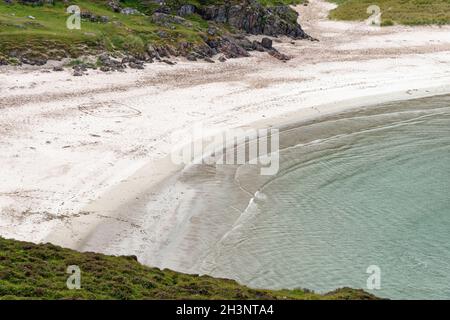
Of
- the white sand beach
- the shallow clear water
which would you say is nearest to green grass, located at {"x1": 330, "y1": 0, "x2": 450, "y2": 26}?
the white sand beach

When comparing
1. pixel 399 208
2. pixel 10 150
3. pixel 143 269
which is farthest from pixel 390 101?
pixel 143 269

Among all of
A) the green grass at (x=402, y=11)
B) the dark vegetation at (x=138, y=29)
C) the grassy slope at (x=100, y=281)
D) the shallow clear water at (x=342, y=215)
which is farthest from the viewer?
the green grass at (x=402, y=11)

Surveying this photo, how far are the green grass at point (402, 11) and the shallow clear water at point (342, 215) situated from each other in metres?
37.7

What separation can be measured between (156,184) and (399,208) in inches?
452

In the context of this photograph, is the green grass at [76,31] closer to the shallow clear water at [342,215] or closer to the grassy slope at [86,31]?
the grassy slope at [86,31]

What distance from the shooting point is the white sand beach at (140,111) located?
86.5 feet

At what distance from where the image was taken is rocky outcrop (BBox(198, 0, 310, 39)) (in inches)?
2472

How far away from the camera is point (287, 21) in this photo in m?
67.6

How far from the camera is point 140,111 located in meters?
40.5

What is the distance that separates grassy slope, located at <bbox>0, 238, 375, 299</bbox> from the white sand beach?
3.08 m

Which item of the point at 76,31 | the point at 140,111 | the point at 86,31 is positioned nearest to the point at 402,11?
the point at 86,31

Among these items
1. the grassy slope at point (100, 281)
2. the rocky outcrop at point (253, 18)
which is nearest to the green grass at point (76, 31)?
the rocky outcrop at point (253, 18)

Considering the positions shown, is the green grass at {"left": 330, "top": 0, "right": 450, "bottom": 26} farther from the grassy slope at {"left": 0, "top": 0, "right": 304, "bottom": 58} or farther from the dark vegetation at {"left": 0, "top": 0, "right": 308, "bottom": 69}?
the grassy slope at {"left": 0, "top": 0, "right": 304, "bottom": 58}

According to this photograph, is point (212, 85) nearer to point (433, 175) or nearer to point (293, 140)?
point (293, 140)
